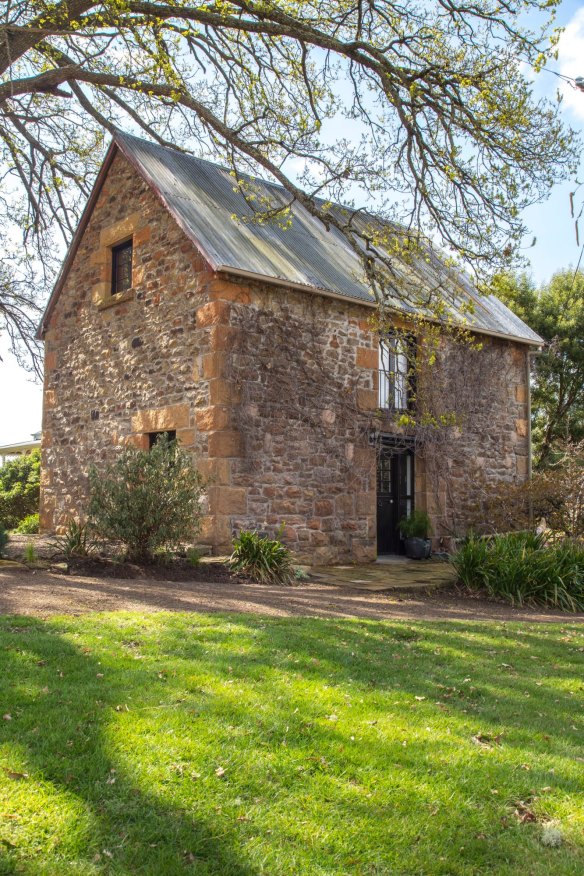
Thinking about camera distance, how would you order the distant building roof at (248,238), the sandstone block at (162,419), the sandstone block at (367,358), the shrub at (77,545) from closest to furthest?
the shrub at (77,545), the distant building roof at (248,238), the sandstone block at (162,419), the sandstone block at (367,358)

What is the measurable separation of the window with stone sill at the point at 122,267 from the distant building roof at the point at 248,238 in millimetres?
1119

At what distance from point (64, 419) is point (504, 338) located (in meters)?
8.94

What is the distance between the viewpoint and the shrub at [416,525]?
43.8 ft

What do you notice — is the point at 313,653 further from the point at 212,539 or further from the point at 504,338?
the point at 504,338

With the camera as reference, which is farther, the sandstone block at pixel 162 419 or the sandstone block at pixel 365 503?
the sandstone block at pixel 365 503

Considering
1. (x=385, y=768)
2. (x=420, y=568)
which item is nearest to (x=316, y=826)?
(x=385, y=768)

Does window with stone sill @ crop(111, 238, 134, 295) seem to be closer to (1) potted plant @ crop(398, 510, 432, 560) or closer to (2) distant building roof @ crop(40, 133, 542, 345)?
(2) distant building roof @ crop(40, 133, 542, 345)

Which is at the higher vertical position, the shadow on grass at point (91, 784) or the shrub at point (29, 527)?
the shrub at point (29, 527)

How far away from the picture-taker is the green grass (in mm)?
2709

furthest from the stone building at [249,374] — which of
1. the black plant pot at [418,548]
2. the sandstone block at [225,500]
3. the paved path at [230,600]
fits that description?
the paved path at [230,600]

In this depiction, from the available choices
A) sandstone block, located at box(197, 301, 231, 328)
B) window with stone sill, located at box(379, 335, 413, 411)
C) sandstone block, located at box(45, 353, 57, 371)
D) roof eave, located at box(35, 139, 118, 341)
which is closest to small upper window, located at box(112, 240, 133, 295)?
roof eave, located at box(35, 139, 118, 341)

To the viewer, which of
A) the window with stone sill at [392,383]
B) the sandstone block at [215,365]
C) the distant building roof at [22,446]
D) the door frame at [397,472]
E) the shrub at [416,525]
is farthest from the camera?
the distant building roof at [22,446]

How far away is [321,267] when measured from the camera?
12.8 meters

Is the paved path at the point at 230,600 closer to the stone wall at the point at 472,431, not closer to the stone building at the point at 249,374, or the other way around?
the stone building at the point at 249,374
